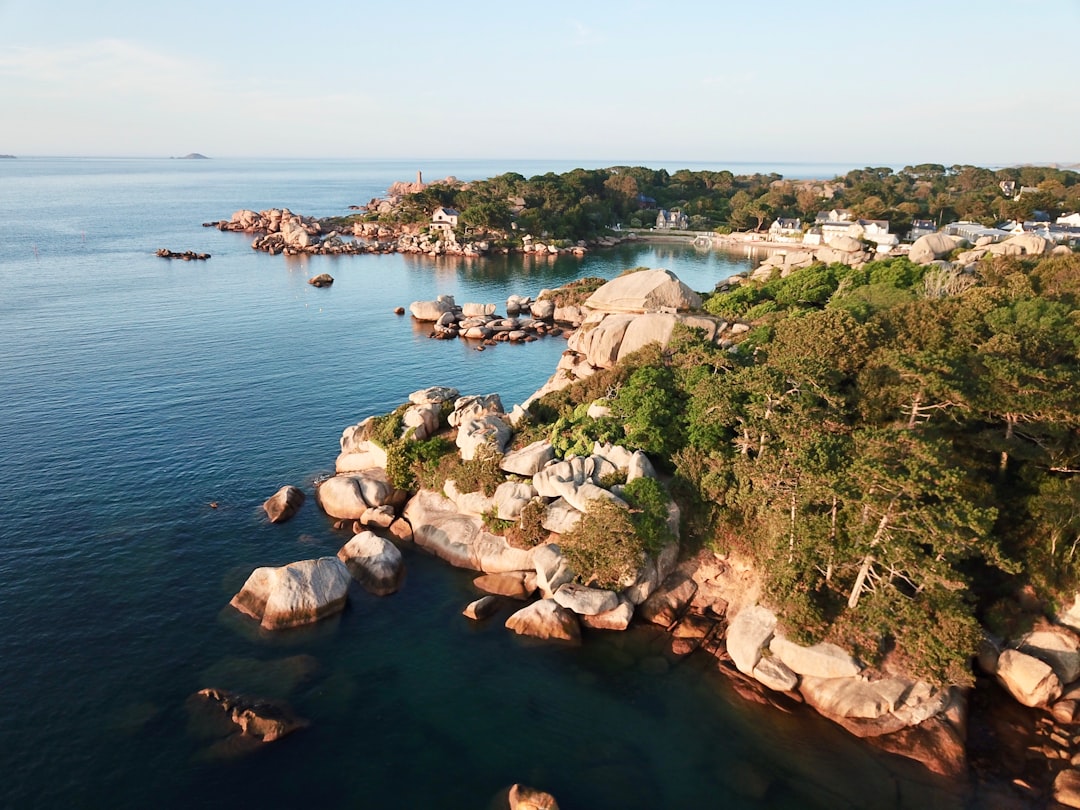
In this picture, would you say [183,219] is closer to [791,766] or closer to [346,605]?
[346,605]

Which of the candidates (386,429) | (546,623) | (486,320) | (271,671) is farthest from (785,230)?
(271,671)

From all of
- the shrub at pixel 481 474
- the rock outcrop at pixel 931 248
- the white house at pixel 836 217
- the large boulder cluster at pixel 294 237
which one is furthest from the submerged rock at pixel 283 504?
the white house at pixel 836 217

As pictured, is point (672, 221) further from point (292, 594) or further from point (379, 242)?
point (292, 594)

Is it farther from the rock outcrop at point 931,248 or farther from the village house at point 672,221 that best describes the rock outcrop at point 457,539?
the village house at point 672,221

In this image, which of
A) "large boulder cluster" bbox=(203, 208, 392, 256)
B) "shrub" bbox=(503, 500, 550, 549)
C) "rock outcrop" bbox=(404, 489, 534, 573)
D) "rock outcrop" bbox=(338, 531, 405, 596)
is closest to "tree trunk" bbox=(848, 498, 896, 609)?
"shrub" bbox=(503, 500, 550, 549)

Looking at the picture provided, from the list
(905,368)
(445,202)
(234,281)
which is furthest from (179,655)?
(445,202)
